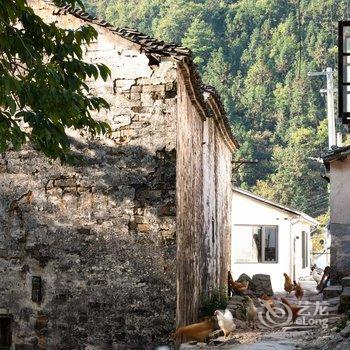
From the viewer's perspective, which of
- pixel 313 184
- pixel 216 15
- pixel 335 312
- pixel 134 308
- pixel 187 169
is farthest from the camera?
pixel 216 15

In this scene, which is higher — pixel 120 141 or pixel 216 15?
pixel 216 15

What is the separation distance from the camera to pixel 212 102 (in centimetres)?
1798

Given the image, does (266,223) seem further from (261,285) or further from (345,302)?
(345,302)

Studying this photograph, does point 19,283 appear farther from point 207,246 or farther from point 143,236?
point 207,246

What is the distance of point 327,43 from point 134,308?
6736 centimetres

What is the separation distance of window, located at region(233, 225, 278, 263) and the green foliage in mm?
12769

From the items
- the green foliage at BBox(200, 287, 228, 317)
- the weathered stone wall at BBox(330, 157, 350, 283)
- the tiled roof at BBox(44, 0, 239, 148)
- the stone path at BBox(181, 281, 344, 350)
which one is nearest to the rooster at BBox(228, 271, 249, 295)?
the weathered stone wall at BBox(330, 157, 350, 283)

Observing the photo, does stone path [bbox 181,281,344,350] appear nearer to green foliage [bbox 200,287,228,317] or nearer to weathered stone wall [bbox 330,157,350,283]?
green foliage [bbox 200,287,228,317]

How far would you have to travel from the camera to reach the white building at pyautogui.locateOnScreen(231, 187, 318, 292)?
31562mm

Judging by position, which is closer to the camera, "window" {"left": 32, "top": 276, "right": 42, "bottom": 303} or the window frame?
"window" {"left": 32, "top": 276, "right": 42, "bottom": 303}

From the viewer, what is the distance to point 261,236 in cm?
3188

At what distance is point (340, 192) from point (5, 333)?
10.2m

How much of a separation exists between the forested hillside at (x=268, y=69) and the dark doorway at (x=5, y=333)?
52.8 m

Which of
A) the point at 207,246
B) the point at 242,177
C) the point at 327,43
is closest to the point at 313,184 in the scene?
the point at 242,177
